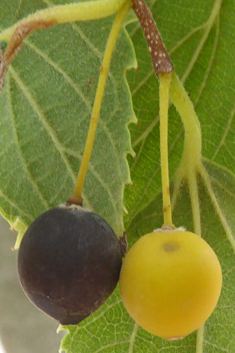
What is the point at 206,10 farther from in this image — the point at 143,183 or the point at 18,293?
the point at 18,293

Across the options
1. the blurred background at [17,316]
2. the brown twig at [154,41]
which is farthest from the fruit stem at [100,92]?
the blurred background at [17,316]

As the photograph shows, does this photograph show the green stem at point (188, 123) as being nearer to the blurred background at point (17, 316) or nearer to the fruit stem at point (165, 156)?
the fruit stem at point (165, 156)

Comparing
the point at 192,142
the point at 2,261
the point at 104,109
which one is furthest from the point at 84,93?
the point at 2,261

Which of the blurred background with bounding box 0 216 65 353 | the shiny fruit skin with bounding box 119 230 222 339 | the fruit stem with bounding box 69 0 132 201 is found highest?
the fruit stem with bounding box 69 0 132 201

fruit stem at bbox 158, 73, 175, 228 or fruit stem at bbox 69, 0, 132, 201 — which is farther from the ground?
fruit stem at bbox 69, 0, 132, 201

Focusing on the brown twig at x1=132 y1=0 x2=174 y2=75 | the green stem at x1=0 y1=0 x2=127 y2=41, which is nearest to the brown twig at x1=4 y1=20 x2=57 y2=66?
the green stem at x1=0 y1=0 x2=127 y2=41

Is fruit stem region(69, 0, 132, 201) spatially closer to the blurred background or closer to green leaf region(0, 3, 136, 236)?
green leaf region(0, 3, 136, 236)
